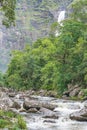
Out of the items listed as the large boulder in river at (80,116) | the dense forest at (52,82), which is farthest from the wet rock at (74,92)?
the large boulder in river at (80,116)

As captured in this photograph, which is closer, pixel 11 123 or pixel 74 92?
pixel 11 123

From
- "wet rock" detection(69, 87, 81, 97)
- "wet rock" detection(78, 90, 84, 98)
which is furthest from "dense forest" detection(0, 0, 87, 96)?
"wet rock" detection(78, 90, 84, 98)

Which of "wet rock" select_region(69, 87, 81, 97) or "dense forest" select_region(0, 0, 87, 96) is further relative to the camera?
"dense forest" select_region(0, 0, 87, 96)

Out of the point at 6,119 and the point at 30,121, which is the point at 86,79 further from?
the point at 6,119

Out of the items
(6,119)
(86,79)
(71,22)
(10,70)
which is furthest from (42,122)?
(10,70)

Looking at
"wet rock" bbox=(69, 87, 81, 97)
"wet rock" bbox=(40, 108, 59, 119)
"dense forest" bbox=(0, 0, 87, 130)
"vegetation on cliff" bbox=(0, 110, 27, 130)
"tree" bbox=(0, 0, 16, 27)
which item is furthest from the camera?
"wet rock" bbox=(69, 87, 81, 97)

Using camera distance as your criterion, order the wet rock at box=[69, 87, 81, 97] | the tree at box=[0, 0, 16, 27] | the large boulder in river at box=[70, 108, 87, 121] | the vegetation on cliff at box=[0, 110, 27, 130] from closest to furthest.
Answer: the vegetation on cliff at box=[0, 110, 27, 130]
the tree at box=[0, 0, 16, 27]
the large boulder in river at box=[70, 108, 87, 121]
the wet rock at box=[69, 87, 81, 97]

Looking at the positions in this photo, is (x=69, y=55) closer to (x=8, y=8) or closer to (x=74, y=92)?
(x=74, y=92)

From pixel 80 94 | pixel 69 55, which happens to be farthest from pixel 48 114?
pixel 69 55

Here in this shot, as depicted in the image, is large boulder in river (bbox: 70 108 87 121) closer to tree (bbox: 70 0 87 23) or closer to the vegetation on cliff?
the vegetation on cliff

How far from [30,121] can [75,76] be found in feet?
107

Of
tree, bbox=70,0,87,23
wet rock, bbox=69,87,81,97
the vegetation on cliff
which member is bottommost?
wet rock, bbox=69,87,81,97

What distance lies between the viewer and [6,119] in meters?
22.5

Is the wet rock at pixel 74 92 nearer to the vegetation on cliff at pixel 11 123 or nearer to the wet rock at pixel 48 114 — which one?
the wet rock at pixel 48 114
